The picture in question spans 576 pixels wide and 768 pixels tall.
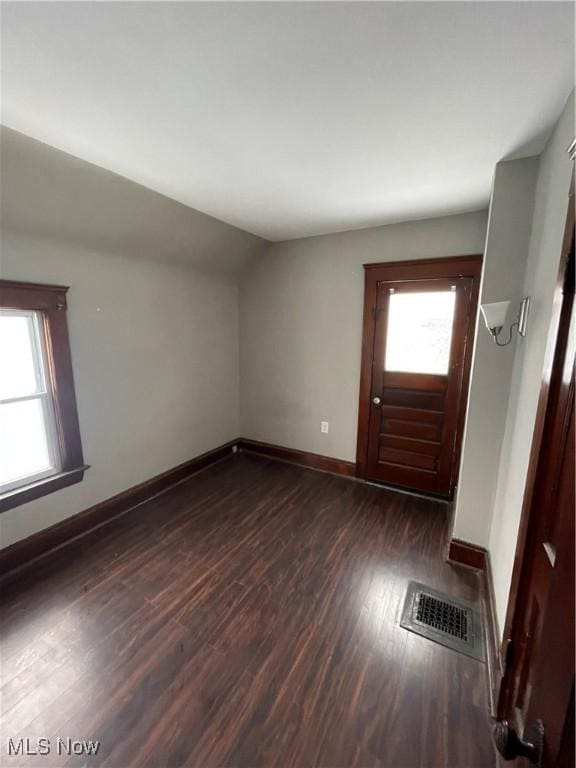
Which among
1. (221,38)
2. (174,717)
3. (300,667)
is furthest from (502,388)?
(174,717)

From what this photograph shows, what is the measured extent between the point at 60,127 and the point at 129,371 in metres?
1.63

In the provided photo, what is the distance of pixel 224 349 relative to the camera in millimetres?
3592

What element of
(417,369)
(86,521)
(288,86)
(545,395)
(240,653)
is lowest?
(240,653)

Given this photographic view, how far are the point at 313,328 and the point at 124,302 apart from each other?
1781 mm

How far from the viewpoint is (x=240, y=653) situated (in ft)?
4.87

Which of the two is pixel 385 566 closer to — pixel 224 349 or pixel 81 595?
pixel 81 595

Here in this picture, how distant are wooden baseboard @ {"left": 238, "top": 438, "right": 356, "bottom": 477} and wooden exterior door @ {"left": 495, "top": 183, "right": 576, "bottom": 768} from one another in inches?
85.4

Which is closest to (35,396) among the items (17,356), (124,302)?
(17,356)

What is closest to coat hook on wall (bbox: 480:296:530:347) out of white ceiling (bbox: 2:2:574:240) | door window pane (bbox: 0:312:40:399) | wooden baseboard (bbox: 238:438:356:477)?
white ceiling (bbox: 2:2:574:240)

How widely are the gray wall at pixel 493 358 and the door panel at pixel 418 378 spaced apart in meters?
0.76

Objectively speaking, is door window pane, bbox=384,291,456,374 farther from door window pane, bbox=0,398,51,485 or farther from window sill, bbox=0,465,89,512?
door window pane, bbox=0,398,51,485

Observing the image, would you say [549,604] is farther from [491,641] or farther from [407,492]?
[407,492]

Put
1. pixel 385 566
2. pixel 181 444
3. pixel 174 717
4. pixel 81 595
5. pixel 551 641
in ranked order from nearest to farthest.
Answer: pixel 551 641
pixel 174 717
pixel 81 595
pixel 385 566
pixel 181 444

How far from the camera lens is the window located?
1.94m
